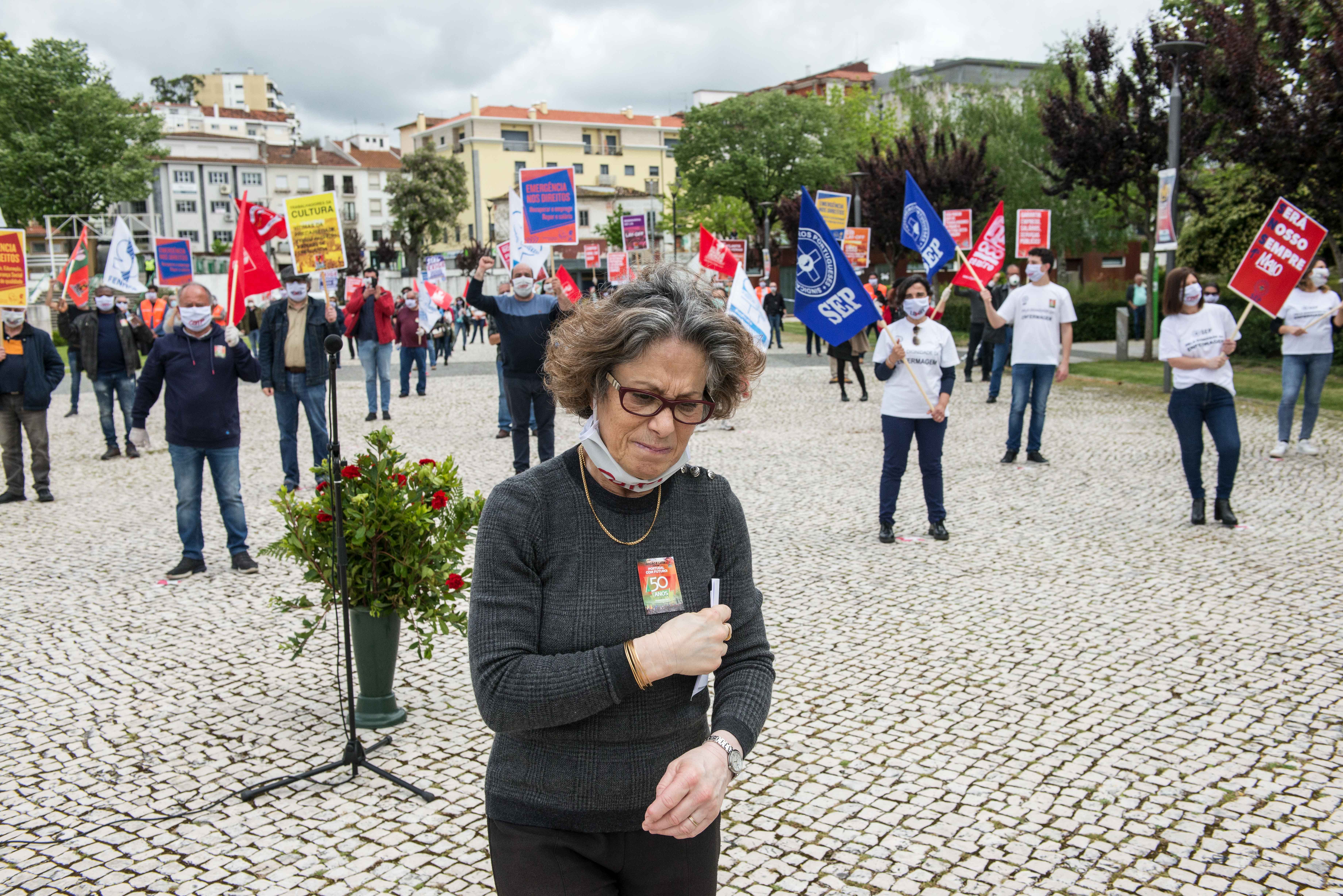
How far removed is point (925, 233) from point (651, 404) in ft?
31.6

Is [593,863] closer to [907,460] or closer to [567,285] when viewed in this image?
[907,460]

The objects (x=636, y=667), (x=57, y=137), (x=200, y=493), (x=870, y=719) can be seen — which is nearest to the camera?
(x=636, y=667)

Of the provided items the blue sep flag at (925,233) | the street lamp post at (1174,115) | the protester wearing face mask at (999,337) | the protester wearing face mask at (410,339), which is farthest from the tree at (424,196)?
the blue sep flag at (925,233)

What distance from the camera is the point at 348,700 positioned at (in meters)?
4.36

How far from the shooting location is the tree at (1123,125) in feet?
71.1

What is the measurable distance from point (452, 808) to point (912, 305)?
561cm

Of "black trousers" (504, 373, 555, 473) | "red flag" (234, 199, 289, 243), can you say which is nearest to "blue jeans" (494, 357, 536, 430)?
"black trousers" (504, 373, 555, 473)

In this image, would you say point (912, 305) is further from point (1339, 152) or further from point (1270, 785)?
point (1339, 152)

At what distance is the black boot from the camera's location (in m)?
8.17

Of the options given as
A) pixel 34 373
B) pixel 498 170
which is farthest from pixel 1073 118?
pixel 498 170

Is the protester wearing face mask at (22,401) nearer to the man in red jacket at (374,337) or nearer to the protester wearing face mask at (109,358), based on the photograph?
the protester wearing face mask at (109,358)

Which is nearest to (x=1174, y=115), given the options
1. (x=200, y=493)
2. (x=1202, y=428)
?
(x=1202, y=428)

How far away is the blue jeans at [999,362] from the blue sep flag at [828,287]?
8.17 m

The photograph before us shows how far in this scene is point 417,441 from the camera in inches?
529
